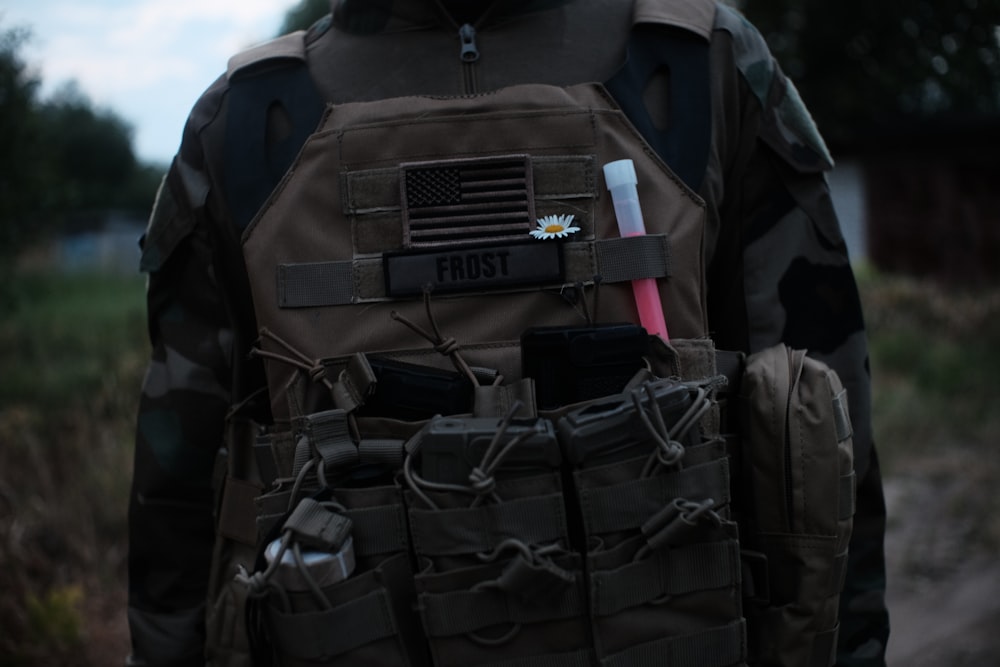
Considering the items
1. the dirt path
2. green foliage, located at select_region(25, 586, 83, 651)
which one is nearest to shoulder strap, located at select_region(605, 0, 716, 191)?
the dirt path

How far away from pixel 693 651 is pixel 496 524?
12.8 inches

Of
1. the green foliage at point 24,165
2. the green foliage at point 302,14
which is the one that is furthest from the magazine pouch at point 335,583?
the green foliage at point 302,14

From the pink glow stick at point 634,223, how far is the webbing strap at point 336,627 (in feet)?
1.88

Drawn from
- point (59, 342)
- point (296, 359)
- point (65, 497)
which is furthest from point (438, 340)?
point (59, 342)

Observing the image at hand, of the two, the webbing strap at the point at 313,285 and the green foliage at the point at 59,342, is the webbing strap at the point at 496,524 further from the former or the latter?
the green foliage at the point at 59,342

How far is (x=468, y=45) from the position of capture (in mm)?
1622

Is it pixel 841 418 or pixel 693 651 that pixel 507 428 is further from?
pixel 841 418

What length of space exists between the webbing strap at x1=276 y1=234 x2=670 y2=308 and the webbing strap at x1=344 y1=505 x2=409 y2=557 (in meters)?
0.35

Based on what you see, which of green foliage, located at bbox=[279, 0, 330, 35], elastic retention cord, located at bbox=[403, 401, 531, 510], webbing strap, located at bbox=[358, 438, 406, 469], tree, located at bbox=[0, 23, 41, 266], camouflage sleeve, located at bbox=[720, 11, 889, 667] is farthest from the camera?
green foliage, located at bbox=[279, 0, 330, 35]

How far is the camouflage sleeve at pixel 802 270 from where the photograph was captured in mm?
1627

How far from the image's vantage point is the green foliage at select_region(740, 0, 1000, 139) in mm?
12672

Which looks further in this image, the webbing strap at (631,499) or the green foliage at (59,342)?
the green foliage at (59,342)

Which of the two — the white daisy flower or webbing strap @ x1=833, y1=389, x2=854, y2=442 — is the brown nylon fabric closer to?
the white daisy flower

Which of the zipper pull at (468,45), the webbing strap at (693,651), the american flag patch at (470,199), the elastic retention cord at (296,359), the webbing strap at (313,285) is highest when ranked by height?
the zipper pull at (468,45)
